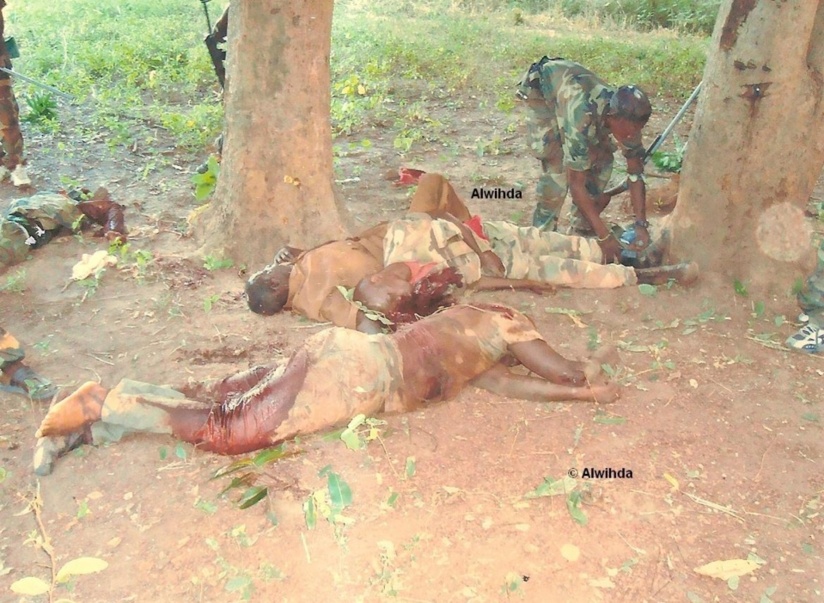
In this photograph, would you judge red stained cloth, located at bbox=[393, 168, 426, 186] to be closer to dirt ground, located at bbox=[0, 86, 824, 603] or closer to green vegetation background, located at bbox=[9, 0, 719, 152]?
green vegetation background, located at bbox=[9, 0, 719, 152]

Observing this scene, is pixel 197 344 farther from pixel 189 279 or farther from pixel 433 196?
pixel 433 196

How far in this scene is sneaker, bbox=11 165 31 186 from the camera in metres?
5.11

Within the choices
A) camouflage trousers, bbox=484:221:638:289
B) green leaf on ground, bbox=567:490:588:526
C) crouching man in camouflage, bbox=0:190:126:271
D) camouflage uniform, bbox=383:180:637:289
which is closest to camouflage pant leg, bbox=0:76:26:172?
crouching man in camouflage, bbox=0:190:126:271

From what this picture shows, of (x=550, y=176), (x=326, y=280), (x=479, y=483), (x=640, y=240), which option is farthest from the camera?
(x=550, y=176)

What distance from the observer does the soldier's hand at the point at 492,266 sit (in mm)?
3502

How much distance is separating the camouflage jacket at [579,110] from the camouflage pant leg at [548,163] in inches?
6.3

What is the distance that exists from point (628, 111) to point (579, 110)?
32 centimetres

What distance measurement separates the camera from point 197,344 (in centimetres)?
315

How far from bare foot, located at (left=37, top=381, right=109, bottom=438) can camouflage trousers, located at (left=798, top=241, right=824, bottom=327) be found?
9.47 feet

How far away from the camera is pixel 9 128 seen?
5168 millimetres

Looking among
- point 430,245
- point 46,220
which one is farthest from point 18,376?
point 430,245

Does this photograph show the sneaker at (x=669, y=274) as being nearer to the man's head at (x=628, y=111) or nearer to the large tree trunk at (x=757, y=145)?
the large tree trunk at (x=757, y=145)

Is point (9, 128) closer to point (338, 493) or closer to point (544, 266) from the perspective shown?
point (544, 266)

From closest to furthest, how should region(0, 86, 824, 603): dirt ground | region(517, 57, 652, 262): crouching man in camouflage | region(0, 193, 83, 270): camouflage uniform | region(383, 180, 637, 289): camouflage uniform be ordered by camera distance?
region(0, 86, 824, 603): dirt ground
region(383, 180, 637, 289): camouflage uniform
region(517, 57, 652, 262): crouching man in camouflage
region(0, 193, 83, 270): camouflage uniform
